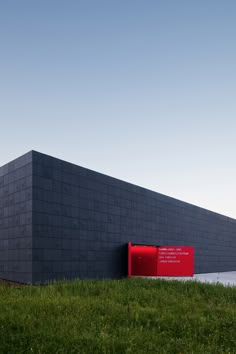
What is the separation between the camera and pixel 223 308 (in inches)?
399

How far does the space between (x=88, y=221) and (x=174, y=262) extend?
9.33 m

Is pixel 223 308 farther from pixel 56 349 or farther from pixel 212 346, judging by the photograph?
pixel 56 349

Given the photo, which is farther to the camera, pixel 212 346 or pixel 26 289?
pixel 26 289

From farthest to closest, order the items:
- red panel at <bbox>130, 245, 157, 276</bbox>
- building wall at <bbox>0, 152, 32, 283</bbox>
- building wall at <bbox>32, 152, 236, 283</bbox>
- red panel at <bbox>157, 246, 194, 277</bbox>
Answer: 1. red panel at <bbox>130, 245, 157, 276</bbox>
2. red panel at <bbox>157, 246, 194, 277</bbox>
3. building wall at <bbox>32, 152, 236, 283</bbox>
4. building wall at <bbox>0, 152, 32, 283</bbox>

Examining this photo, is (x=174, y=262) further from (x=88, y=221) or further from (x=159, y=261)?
(x=88, y=221)

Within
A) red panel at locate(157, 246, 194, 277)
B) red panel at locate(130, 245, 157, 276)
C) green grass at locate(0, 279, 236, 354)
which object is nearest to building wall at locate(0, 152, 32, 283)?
green grass at locate(0, 279, 236, 354)

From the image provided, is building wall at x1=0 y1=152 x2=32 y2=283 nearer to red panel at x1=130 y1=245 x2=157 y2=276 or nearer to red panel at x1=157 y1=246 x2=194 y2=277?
red panel at x1=130 y1=245 x2=157 y2=276

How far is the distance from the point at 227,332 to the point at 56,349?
12.0 ft

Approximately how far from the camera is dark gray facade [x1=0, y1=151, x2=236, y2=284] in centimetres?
2222

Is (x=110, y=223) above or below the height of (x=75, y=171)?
below

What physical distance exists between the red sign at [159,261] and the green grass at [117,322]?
60.8 ft

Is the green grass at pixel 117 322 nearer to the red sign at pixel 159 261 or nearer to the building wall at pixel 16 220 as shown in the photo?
the building wall at pixel 16 220

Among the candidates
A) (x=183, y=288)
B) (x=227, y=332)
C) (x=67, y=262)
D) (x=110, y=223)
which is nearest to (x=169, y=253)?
(x=110, y=223)

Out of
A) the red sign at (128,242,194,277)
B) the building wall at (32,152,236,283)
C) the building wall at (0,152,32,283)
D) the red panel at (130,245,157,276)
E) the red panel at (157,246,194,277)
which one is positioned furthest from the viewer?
the red panel at (130,245,157,276)
